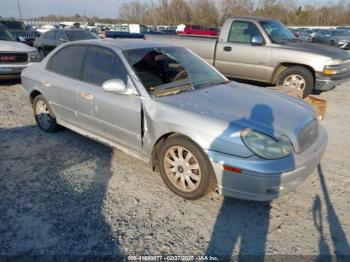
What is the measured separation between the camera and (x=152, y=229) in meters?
2.66

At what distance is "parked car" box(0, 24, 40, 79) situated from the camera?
7777 millimetres

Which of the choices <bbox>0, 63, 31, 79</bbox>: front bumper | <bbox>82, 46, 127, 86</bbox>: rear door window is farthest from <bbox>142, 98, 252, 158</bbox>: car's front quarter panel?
<bbox>0, 63, 31, 79</bbox>: front bumper

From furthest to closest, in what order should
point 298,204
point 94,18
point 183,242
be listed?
point 94,18, point 298,204, point 183,242

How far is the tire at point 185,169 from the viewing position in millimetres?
2807

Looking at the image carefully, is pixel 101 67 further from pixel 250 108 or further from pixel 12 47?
pixel 12 47

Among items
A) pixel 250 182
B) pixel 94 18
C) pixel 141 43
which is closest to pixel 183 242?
pixel 250 182

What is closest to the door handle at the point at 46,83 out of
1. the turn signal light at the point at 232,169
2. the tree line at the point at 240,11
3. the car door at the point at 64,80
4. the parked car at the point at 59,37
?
the car door at the point at 64,80

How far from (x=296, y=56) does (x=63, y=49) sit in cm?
497

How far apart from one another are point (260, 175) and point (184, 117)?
909 mm

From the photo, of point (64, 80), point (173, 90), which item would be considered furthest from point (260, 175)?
point (64, 80)

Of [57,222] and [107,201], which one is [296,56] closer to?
[107,201]

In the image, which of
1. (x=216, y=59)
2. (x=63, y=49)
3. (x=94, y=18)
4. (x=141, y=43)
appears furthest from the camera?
(x=94, y=18)

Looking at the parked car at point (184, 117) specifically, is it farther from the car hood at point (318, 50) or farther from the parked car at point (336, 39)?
the parked car at point (336, 39)

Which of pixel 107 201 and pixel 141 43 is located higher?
pixel 141 43
